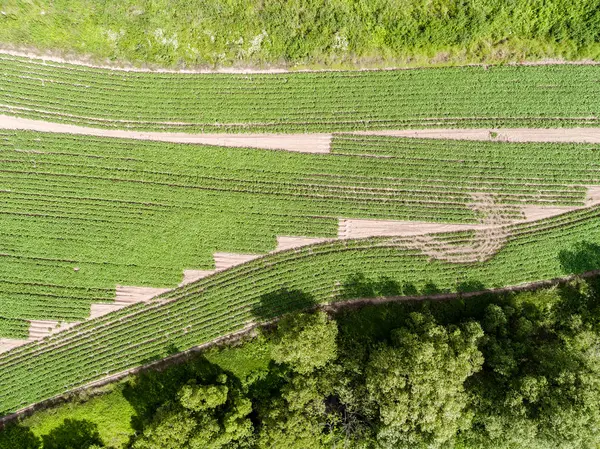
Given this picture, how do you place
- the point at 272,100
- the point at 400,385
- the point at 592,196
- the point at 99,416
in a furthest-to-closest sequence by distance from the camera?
1. the point at 272,100
2. the point at 592,196
3. the point at 99,416
4. the point at 400,385

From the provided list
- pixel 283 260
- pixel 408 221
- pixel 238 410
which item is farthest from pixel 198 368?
pixel 408 221

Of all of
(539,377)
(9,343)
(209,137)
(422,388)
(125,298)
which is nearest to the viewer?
(422,388)

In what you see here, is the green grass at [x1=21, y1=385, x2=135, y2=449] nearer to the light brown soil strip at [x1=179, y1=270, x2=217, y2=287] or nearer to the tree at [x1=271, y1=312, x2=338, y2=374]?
the light brown soil strip at [x1=179, y1=270, x2=217, y2=287]

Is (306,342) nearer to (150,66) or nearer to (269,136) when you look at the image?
(269,136)

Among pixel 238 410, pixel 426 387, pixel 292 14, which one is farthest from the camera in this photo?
pixel 292 14

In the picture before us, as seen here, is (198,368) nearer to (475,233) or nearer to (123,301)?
(123,301)

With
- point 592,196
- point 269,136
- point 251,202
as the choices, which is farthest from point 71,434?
point 592,196
